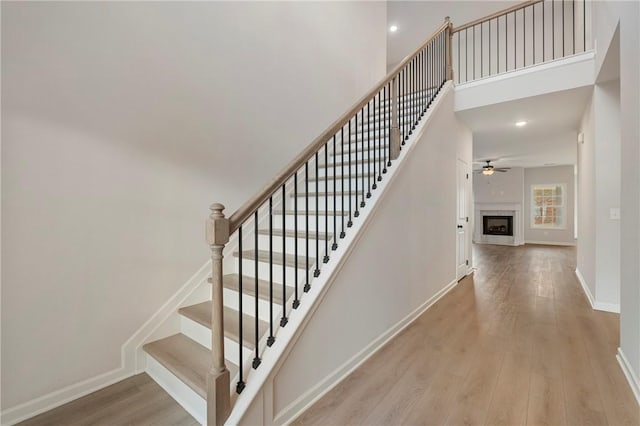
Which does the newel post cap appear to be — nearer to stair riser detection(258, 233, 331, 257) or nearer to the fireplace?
stair riser detection(258, 233, 331, 257)

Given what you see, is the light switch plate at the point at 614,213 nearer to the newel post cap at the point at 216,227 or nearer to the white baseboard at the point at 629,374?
the white baseboard at the point at 629,374

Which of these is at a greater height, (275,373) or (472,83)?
(472,83)

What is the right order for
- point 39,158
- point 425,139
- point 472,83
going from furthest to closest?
point 472,83
point 425,139
point 39,158

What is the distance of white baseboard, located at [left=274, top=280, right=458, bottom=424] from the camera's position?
158 centimetres

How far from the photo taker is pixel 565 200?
9.08 meters

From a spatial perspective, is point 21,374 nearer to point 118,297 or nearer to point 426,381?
point 118,297

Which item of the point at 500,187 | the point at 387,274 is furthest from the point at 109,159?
the point at 500,187

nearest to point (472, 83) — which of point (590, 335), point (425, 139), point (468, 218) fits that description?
point (425, 139)

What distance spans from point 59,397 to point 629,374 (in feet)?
11.0

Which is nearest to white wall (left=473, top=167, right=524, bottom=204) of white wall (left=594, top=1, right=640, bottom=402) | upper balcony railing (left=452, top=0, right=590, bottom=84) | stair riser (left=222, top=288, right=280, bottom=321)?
upper balcony railing (left=452, top=0, right=590, bottom=84)

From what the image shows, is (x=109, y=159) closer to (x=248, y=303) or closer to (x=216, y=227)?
(x=216, y=227)

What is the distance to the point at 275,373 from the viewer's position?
1503 mm

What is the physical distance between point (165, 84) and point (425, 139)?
7.96 ft

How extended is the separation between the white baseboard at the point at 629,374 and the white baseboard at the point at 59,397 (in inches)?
119
